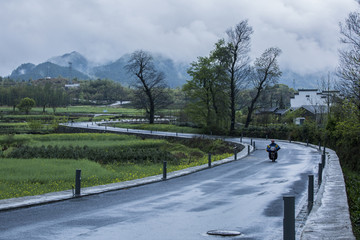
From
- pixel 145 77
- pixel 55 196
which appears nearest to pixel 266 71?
pixel 145 77

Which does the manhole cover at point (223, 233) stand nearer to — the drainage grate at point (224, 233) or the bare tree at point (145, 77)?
the drainage grate at point (224, 233)

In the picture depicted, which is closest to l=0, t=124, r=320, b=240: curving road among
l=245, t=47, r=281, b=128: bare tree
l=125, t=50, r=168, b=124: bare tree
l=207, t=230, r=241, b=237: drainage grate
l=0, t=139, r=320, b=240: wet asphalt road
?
l=0, t=139, r=320, b=240: wet asphalt road

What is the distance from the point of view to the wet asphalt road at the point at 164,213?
29.7 ft

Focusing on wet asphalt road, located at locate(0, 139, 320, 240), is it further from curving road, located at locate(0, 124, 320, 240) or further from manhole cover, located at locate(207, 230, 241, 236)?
manhole cover, located at locate(207, 230, 241, 236)

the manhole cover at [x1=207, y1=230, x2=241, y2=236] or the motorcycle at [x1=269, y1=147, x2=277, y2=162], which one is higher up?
the motorcycle at [x1=269, y1=147, x2=277, y2=162]

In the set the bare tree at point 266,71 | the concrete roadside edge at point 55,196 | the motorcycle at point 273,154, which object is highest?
the bare tree at point 266,71

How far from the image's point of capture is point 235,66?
212ft

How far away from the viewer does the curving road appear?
357 inches

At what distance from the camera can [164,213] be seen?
1144cm

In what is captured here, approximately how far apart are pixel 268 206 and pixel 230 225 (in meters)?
3.10

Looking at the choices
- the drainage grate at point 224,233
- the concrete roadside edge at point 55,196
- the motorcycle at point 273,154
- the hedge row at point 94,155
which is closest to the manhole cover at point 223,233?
the drainage grate at point 224,233

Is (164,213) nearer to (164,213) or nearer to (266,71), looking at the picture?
(164,213)

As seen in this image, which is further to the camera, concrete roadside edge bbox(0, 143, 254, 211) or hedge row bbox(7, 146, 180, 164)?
hedge row bbox(7, 146, 180, 164)

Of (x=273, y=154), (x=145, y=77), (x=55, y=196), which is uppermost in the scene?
(x=145, y=77)
